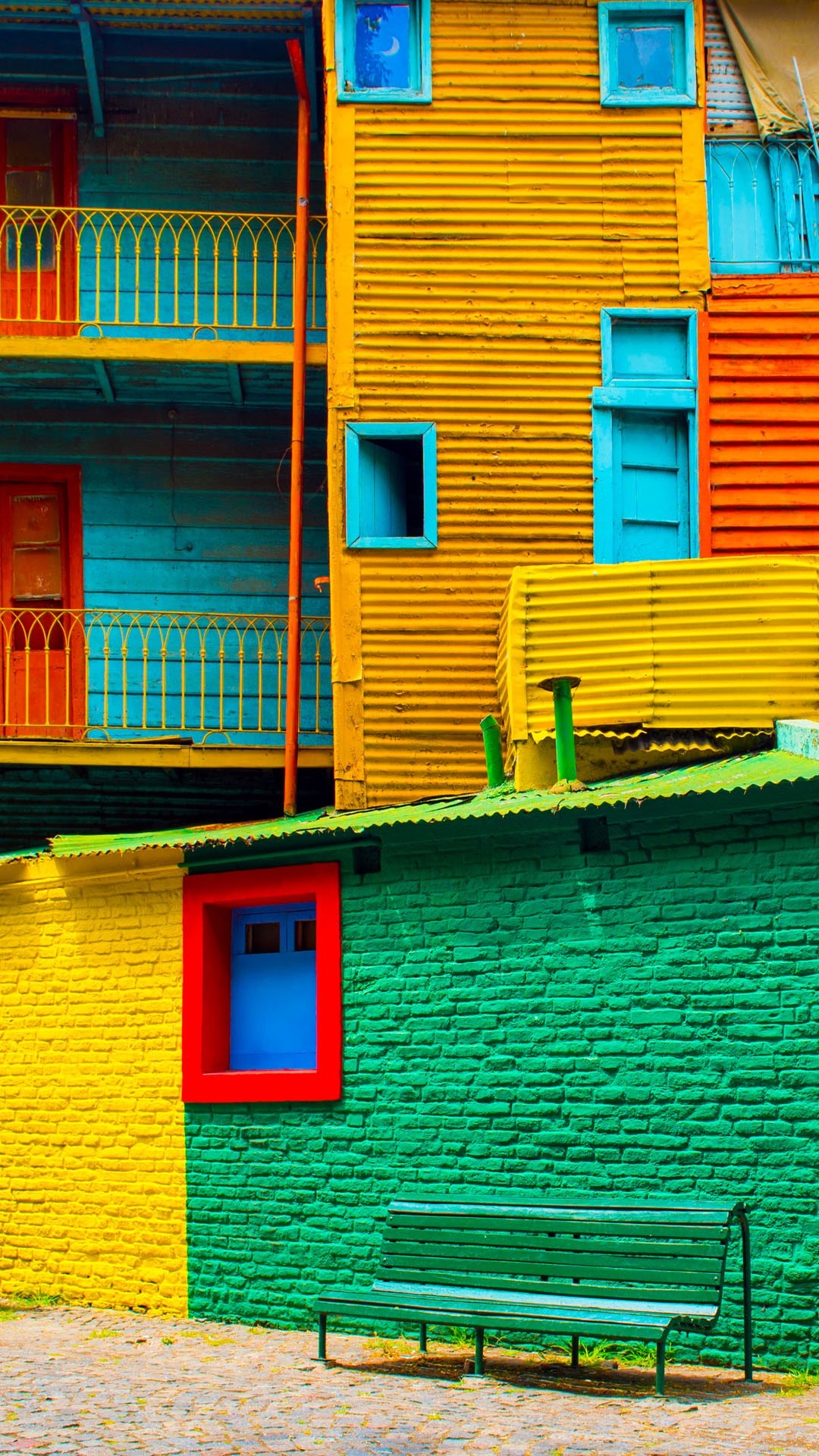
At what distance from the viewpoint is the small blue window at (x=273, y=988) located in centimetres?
1088

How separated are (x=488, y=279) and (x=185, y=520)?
3.38 metres

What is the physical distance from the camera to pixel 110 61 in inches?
570

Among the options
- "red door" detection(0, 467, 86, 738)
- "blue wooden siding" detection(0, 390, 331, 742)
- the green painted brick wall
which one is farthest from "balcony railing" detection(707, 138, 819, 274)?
the green painted brick wall

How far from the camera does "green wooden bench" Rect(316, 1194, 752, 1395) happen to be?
753 centimetres

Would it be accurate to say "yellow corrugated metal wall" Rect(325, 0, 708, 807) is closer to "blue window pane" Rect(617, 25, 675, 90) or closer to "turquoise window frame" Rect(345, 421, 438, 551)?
"turquoise window frame" Rect(345, 421, 438, 551)


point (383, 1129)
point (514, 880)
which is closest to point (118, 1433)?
point (383, 1129)

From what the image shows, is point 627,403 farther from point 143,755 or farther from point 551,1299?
point 551,1299

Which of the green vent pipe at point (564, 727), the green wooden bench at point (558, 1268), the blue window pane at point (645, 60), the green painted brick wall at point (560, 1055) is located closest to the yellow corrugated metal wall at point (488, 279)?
the blue window pane at point (645, 60)

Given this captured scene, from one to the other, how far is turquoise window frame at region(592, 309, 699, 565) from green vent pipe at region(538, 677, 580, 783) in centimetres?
312

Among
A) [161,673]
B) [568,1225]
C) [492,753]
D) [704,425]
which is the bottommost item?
[568,1225]

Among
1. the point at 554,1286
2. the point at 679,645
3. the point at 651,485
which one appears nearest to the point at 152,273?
the point at 651,485

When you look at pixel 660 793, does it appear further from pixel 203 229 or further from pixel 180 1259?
pixel 203 229

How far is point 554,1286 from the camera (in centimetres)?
796

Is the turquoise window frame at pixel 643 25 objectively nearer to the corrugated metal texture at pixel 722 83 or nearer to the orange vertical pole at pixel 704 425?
the corrugated metal texture at pixel 722 83
